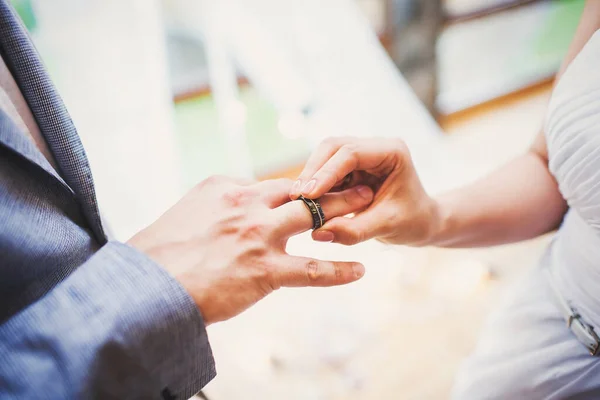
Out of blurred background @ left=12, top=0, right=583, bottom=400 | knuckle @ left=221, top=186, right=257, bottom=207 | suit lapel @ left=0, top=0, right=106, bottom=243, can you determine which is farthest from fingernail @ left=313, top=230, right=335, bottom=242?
blurred background @ left=12, top=0, right=583, bottom=400

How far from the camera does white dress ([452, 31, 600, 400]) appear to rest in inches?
32.0

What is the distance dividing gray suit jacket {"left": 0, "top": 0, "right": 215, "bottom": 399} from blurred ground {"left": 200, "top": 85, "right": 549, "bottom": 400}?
1.47m

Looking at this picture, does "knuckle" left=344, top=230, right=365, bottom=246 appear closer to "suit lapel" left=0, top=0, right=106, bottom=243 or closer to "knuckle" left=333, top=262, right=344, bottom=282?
"knuckle" left=333, top=262, right=344, bottom=282

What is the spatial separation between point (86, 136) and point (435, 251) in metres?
1.97

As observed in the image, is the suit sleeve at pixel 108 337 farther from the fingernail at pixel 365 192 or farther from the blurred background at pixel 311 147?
the blurred background at pixel 311 147

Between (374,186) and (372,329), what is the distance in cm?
148

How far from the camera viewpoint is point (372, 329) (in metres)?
2.26

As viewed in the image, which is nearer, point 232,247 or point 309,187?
point 232,247

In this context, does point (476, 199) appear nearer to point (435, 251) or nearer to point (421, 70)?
point (435, 251)

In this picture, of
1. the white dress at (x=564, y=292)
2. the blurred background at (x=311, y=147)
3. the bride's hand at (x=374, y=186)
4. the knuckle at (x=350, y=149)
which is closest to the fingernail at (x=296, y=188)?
the bride's hand at (x=374, y=186)

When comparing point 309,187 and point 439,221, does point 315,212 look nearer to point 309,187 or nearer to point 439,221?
point 309,187

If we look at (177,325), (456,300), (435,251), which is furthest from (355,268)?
(435,251)

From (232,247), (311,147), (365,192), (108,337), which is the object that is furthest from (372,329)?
(108,337)

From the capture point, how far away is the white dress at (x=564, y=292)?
2.66 ft
